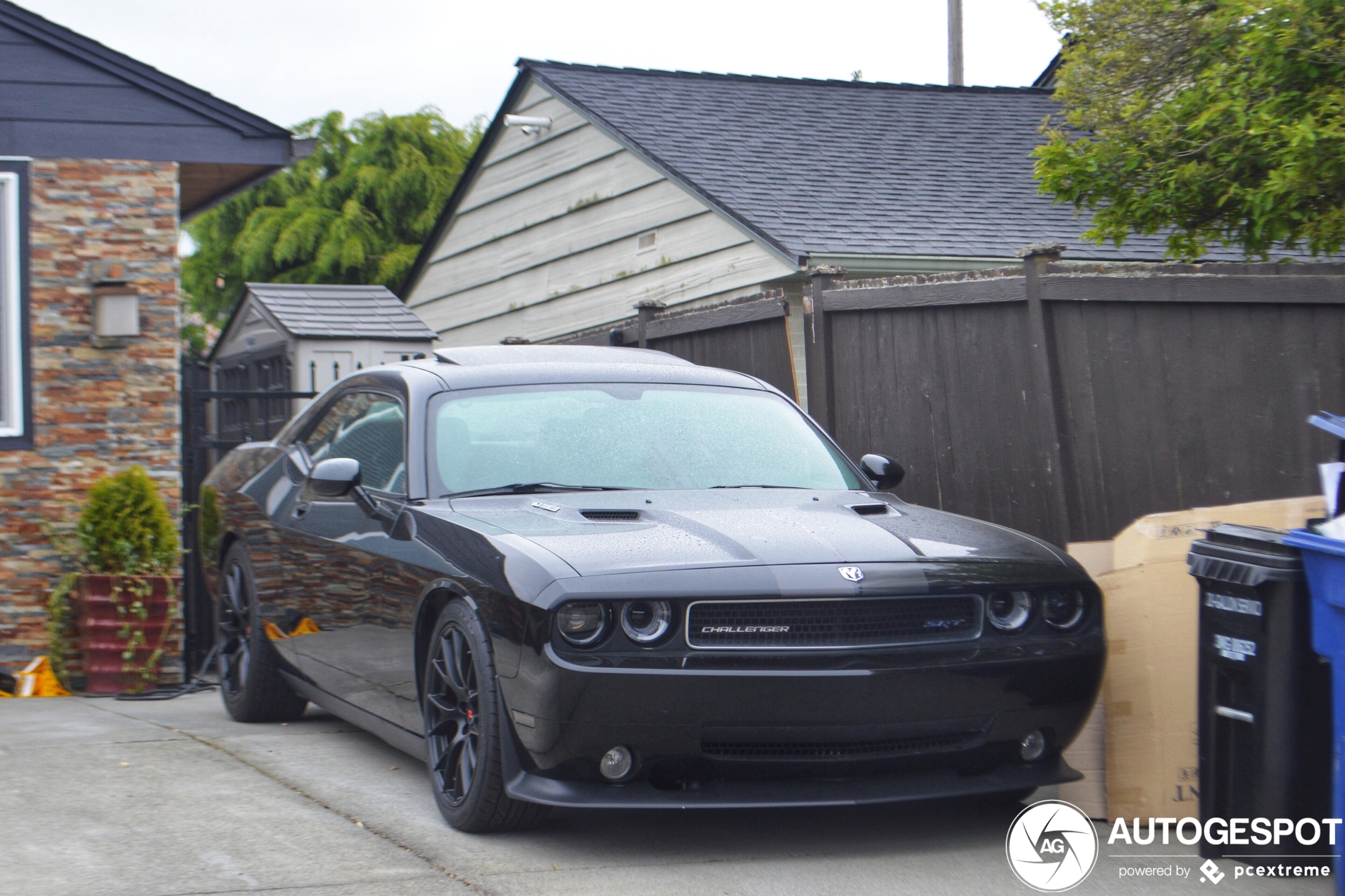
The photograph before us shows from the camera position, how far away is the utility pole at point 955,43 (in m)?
21.8

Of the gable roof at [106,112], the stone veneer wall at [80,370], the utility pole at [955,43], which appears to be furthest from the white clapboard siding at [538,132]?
the utility pole at [955,43]

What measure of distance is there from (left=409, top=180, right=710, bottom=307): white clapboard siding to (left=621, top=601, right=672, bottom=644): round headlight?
302 inches

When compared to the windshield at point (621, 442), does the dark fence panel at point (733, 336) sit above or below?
above

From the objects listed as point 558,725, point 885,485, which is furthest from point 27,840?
point 885,485

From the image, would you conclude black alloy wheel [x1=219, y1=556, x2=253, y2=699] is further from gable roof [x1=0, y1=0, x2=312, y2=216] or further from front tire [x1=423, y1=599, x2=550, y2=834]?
gable roof [x1=0, y1=0, x2=312, y2=216]

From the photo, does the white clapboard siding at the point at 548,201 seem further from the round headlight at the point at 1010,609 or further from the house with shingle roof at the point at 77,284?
the round headlight at the point at 1010,609

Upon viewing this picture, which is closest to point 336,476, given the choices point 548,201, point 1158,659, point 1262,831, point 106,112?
point 1158,659

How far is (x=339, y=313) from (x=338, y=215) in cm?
1864

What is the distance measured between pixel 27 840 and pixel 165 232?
5.16m

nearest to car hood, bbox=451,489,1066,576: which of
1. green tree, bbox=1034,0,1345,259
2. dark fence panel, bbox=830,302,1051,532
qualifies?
dark fence panel, bbox=830,302,1051,532

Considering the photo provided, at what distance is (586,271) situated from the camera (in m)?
14.0

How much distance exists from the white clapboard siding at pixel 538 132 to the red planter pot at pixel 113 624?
7.35 m

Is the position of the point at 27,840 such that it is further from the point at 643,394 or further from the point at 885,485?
the point at 885,485

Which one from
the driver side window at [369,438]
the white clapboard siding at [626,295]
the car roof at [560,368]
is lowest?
the driver side window at [369,438]
